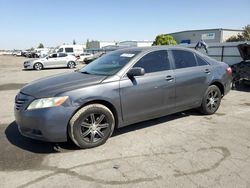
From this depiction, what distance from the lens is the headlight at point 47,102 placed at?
3721mm

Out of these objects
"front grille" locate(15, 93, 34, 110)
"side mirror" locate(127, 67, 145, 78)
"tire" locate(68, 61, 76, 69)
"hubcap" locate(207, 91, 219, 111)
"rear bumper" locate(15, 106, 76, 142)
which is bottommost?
"tire" locate(68, 61, 76, 69)

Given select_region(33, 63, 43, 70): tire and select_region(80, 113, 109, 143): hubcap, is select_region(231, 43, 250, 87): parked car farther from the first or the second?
select_region(33, 63, 43, 70): tire

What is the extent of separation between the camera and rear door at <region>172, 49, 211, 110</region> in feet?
16.6

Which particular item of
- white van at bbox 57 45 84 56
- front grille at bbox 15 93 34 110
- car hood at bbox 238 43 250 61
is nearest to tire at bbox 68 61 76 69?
white van at bbox 57 45 84 56

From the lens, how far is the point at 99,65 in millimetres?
5055

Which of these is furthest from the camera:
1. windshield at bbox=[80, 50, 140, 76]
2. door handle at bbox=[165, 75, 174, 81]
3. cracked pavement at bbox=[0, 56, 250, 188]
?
door handle at bbox=[165, 75, 174, 81]

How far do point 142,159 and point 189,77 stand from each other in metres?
2.27

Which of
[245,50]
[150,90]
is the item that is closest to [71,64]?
[245,50]

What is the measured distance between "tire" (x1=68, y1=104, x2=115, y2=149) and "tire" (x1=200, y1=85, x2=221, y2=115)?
2457 mm

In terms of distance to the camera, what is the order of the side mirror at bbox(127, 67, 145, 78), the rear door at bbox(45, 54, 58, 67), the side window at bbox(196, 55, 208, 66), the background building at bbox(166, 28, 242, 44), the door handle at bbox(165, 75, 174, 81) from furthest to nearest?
the background building at bbox(166, 28, 242, 44), the rear door at bbox(45, 54, 58, 67), the side window at bbox(196, 55, 208, 66), the door handle at bbox(165, 75, 174, 81), the side mirror at bbox(127, 67, 145, 78)

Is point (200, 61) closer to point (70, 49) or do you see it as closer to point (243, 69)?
point (243, 69)

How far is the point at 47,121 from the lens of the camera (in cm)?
367

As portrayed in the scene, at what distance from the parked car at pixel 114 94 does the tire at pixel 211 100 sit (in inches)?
1.0

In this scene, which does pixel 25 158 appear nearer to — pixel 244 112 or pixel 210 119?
pixel 210 119
